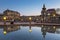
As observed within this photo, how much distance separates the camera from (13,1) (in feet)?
111

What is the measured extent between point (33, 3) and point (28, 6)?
1535 millimetres

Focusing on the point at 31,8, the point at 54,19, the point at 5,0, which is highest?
the point at 5,0

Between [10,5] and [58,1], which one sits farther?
[10,5]

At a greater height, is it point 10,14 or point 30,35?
point 10,14

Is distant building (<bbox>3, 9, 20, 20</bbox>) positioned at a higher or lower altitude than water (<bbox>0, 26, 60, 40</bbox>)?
higher

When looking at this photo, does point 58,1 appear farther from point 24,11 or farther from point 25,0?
point 24,11

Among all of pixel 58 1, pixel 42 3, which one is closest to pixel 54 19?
pixel 58 1

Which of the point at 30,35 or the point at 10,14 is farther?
the point at 10,14

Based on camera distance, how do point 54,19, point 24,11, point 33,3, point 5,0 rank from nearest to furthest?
point 54,19 < point 33,3 < point 5,0 < point 24,11

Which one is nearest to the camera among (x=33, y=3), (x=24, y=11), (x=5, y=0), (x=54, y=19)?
(x=54, y=19)

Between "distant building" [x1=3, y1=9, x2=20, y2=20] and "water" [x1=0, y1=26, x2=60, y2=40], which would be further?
"distant building" [x1=3, y1=9, x2=20, y2=20]

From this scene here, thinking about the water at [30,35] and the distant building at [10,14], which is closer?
the water at [30,35]

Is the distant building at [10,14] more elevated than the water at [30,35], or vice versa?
the distant building at [10,14]

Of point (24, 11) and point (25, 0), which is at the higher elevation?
point (25, 0)
